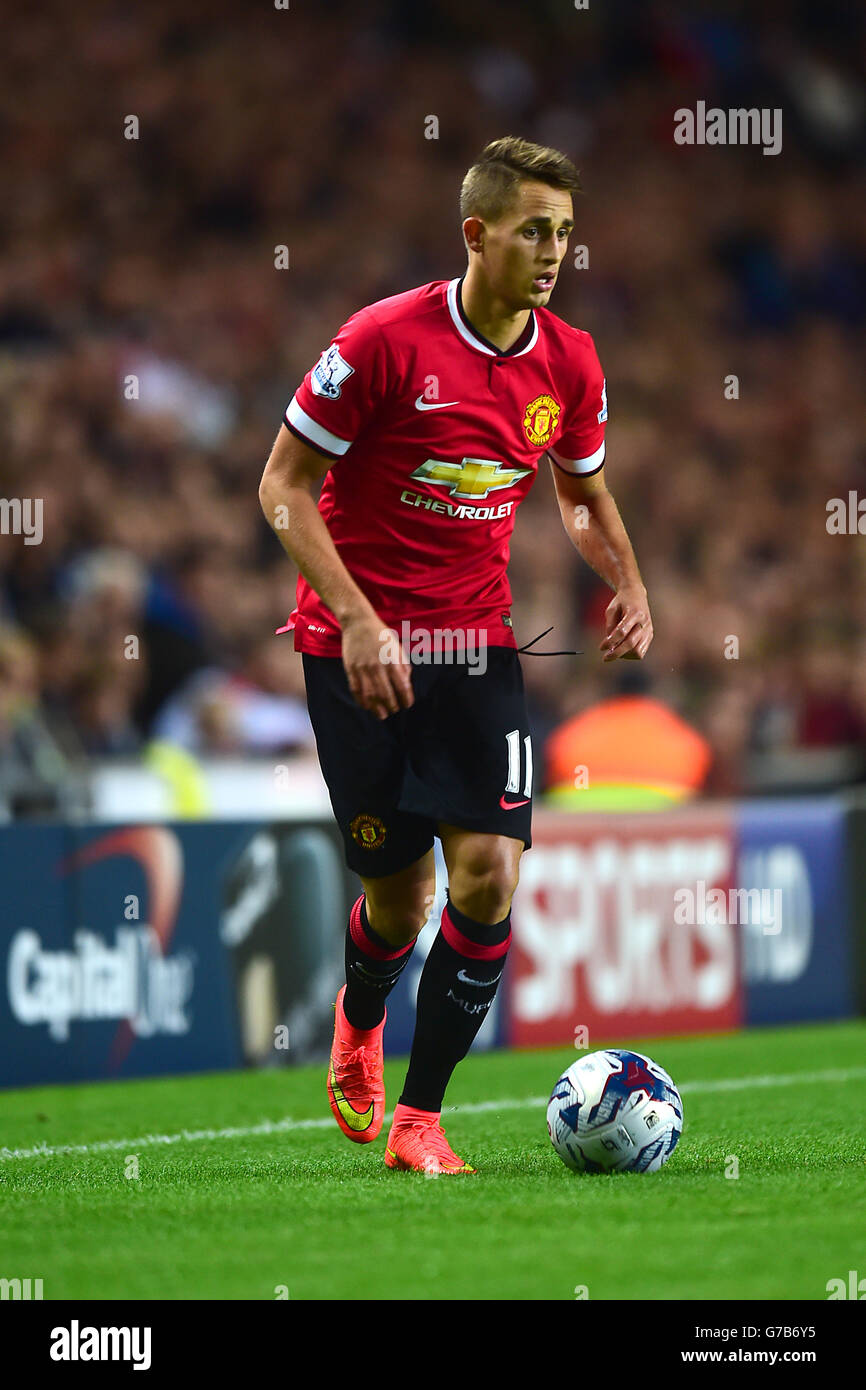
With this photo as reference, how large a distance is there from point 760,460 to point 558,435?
40.6ft

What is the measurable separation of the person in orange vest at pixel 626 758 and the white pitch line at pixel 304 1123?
2711mm

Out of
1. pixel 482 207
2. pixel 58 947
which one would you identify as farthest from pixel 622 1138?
pixel 58 947

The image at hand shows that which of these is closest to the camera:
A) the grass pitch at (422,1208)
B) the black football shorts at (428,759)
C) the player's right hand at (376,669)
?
the grass pitch at (422,1208)

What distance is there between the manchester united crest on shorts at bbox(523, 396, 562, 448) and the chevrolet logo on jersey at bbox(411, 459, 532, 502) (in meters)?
0.10

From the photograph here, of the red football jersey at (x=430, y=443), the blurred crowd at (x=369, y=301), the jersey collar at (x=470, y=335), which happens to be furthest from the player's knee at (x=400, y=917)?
the blurred crowd at (x=369, y=301)

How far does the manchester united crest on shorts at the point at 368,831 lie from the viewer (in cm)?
513

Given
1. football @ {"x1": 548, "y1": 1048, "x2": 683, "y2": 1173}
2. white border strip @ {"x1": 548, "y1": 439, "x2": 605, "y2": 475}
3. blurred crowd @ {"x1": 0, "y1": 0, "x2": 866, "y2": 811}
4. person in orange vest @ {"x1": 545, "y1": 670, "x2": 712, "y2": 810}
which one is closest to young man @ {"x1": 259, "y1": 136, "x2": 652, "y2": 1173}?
white border strip @ {"x1": 548, "y1": 439, "x2": 605, "y2": 475}

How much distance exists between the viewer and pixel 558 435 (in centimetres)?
527

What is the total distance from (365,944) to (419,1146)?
2.16 feet

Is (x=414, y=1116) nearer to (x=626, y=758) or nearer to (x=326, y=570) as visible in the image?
(x=326, y=570)

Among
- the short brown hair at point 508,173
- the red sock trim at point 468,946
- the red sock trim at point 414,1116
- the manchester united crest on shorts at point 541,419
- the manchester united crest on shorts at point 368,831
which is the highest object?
the short brown hair at point 508,173

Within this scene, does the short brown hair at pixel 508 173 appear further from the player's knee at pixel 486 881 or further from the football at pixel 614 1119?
the football at pixel 614 1119

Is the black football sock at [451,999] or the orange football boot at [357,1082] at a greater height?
the black football sock at [451,999]

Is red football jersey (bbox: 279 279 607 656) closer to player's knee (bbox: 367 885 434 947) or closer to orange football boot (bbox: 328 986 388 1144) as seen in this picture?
player's knee (bbox: 367 885 434 947)
